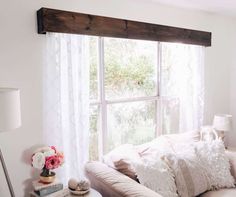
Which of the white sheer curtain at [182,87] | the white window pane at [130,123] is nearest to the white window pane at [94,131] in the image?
the white window pane at [130,123]

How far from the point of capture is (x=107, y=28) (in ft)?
8.05

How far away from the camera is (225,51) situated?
3721 millimetres

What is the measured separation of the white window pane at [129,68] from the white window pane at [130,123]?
130 mm

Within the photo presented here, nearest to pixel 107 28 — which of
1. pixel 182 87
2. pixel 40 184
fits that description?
pixel 182 87

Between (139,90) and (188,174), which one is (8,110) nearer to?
(188,174)

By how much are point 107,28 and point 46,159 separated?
50.3 inches

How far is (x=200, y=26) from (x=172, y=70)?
72cm

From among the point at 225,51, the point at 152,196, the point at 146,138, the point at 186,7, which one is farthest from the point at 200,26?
the point at 152,196

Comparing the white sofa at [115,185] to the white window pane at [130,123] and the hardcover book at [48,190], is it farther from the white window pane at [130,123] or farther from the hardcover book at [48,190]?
the white window pane at [130,123]

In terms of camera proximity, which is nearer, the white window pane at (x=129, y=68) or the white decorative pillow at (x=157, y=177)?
the white decorative pillow at (x=157, y=177)

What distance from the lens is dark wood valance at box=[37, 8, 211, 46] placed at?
2.15m

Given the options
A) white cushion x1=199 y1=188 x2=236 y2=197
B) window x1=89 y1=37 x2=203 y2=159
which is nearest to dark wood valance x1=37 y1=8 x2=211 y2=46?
window x1=89 y1=37 x2=203 y2=159

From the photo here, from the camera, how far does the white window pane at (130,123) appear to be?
9.43ft

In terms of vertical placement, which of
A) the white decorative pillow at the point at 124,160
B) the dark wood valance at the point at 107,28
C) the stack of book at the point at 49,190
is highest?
the dark wood valance at the point at 107,28
